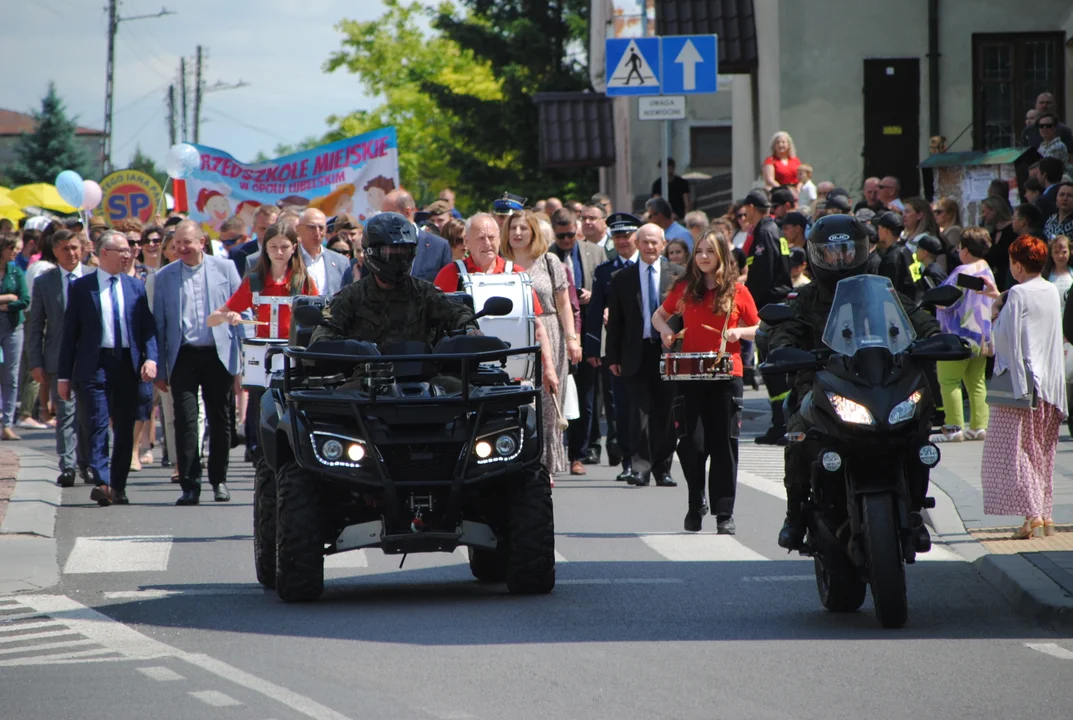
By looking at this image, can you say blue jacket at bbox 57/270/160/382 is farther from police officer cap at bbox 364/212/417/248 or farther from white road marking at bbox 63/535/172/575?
police officer cap at bbox 364/212/417/248

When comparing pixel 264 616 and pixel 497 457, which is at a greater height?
pixel 497 457

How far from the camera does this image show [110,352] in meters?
14.3

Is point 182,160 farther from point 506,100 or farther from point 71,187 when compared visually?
point 506,100

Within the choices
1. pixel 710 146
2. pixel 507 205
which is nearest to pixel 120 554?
pixel 507 205

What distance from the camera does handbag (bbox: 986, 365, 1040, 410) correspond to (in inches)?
439

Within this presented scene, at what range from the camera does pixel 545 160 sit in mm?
49656

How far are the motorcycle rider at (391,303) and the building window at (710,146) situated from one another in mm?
38954

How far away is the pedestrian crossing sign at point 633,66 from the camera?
58.3 feet

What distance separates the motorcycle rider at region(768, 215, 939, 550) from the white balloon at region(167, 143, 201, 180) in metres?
17.5

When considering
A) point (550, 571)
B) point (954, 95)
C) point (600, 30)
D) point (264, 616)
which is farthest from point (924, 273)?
point (600, 30)

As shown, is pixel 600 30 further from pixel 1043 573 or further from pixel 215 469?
pixel 1043 573

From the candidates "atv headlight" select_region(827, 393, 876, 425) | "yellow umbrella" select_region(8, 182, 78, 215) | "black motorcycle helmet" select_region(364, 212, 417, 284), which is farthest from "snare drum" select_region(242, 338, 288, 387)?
"yellow umbrella" select_region(8, 182, 78, 215)

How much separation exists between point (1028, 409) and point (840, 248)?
9.69 feet

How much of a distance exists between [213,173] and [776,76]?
28.4 ft
